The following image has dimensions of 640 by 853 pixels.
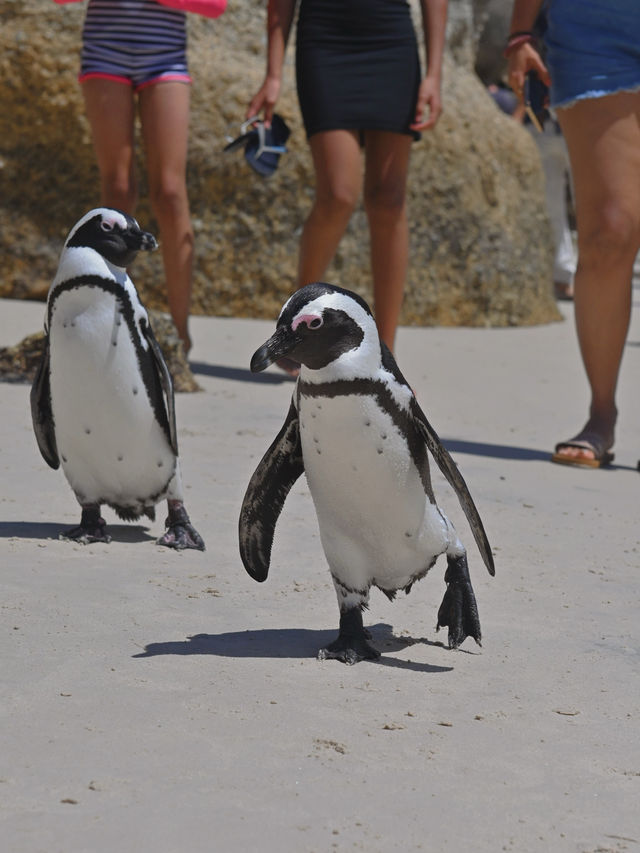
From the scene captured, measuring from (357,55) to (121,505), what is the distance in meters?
2.68

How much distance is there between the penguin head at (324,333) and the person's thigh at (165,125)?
283cm

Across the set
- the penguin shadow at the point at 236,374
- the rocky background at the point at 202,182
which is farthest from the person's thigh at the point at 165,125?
the rocky background at the point at 202,182

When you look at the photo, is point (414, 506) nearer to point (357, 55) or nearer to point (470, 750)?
point (470, 750)

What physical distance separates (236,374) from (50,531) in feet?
8.79

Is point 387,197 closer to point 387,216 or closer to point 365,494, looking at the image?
point 387,216

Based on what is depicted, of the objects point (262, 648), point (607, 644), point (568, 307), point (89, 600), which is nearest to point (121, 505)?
point (89, 600)

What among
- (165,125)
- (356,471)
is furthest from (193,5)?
(356,471)

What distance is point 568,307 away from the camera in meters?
10.4

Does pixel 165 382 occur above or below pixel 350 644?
above

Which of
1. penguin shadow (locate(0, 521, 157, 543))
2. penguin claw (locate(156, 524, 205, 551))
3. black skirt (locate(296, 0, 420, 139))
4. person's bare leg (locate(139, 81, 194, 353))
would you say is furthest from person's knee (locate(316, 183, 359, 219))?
penguin claw (locate(156, 524, 205, 551))

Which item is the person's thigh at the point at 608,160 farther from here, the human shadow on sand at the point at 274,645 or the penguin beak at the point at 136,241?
the human shadow on sand at the point at 274,645

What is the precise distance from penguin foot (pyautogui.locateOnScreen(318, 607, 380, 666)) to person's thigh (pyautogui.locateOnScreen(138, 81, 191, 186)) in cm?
301

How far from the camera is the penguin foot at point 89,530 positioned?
10.2ft

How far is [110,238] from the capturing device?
306 centimetres
